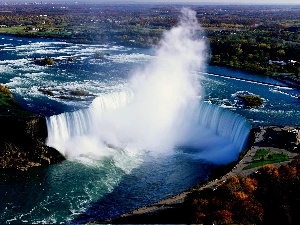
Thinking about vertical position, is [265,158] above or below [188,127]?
above

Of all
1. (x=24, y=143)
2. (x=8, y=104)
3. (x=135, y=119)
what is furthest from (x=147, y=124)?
(x=8, y=104)

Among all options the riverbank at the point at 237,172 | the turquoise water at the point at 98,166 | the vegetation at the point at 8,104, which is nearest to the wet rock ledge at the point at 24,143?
the vegetation at the point at 8,104

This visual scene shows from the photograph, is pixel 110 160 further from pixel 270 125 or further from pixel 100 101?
pixel 270 125

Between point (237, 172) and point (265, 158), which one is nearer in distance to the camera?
point (237, 172)

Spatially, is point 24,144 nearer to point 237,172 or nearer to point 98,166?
point 98,166

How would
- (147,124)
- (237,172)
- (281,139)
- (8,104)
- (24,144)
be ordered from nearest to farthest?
(237,172), (281,139), (24,144), (8,104), (147,124)

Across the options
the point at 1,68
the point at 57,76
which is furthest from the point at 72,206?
the point at 1,68

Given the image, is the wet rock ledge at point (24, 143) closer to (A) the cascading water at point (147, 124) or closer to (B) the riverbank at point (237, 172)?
(A) the cascading water at point (147, 124)

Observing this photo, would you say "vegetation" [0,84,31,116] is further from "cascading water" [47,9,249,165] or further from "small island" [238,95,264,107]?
"small island" [238,95,264,107]
